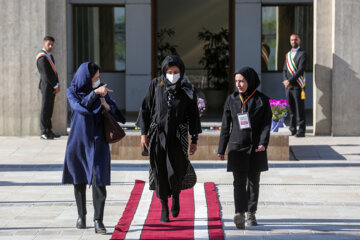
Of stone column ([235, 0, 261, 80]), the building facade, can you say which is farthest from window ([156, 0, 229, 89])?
stone column ([235, 0, 261, 80])

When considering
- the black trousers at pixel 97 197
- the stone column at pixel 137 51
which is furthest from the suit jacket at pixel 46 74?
the black trousers at pixel 97 197

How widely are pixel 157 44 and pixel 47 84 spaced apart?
5.36 m

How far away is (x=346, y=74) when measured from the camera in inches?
614

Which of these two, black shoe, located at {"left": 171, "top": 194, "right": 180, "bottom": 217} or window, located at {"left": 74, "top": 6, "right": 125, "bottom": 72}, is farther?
window, located at {"left": 74, "top": 6, "right": 125, "bottom": 72}

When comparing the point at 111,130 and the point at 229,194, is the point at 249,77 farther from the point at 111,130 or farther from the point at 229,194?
the point at 229,194

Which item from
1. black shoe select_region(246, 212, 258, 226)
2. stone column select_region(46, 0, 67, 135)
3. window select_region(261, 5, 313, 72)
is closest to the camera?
black shoe select_region(246, 212, 258, 226)

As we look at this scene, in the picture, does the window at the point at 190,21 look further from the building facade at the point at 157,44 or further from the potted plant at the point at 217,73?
the potted plant at the point at 217,73

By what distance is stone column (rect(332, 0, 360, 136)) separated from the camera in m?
15.5

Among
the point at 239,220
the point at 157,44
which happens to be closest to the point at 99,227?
the point at 239,220

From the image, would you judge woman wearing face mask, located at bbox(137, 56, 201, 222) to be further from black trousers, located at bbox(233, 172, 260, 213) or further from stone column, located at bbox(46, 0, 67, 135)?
stone column, located at bbox(46, 0, 67, 135)

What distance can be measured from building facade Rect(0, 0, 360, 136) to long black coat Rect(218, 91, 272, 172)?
7.68 m

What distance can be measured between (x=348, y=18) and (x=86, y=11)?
24.1ft

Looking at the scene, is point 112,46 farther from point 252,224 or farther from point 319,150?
point 252,224

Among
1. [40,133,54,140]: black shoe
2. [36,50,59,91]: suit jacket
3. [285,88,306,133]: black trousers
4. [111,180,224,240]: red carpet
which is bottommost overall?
[111,180,224,240]: red carpet
